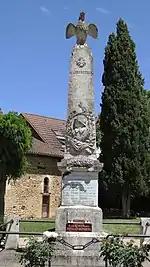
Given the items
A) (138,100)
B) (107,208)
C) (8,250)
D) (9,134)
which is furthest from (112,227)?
(107,208)

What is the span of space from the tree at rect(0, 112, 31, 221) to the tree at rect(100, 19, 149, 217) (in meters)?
7.04

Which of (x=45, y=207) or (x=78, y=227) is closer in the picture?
(x=78, y=227)

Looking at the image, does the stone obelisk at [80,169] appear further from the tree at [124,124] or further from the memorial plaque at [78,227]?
the tree at [124,124]

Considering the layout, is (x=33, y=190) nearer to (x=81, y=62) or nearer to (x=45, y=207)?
(x=45, y=207)

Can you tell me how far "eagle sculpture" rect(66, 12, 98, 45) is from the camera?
1238cm

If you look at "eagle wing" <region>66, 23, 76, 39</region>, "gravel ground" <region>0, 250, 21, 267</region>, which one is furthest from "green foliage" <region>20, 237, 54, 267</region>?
"eagle wing" <region>66, 23, 76, 39</region>

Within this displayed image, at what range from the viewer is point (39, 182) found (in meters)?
38.6

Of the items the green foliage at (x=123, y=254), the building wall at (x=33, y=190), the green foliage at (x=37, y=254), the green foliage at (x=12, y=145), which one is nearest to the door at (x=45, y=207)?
the building wall at (x=33, y=190)

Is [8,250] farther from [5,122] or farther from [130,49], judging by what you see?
[130,49]

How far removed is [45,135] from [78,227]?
29880mm

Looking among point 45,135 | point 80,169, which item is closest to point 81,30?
point 80,169

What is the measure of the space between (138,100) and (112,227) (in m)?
15.5

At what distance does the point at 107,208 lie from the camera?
4022 centimetres

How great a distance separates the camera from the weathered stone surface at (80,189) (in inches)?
441
